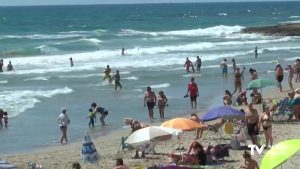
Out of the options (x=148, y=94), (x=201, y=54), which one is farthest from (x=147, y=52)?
→ (x=148, y=94)

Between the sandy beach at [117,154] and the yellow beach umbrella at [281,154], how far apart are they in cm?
334

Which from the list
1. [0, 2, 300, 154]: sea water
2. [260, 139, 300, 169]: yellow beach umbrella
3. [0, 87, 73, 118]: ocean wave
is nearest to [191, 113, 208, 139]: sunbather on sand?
[0, 2, 300, 154]: sea water

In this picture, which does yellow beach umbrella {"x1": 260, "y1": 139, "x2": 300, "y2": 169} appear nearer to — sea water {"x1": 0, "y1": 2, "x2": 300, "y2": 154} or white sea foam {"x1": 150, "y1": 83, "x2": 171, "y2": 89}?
sea water {"x1": 0, "y1": 2, "x2": 300, "y2": 154}

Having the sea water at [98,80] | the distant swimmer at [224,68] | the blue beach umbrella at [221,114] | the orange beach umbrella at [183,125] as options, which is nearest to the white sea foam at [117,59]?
the sea water at [98,80]

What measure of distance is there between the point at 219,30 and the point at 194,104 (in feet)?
204

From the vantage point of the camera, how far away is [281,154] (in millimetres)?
10055

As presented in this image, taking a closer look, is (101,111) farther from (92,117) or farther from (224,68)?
(224,68)

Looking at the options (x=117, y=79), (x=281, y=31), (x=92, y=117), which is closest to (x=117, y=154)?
(x=92, y=117)

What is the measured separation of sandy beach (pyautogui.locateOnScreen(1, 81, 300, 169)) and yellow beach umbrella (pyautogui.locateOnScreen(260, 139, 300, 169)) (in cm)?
334

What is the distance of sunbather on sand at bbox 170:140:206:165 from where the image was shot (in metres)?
13.2

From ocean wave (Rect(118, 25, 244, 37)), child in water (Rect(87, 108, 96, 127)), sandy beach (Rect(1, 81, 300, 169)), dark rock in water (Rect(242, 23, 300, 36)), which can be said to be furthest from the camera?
ocean wave (Rect(118, 25, 244, 37))

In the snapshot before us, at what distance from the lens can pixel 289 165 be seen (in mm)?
13531

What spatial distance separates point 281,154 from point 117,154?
6262 millimetres

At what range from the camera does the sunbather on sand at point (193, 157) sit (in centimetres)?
1316
